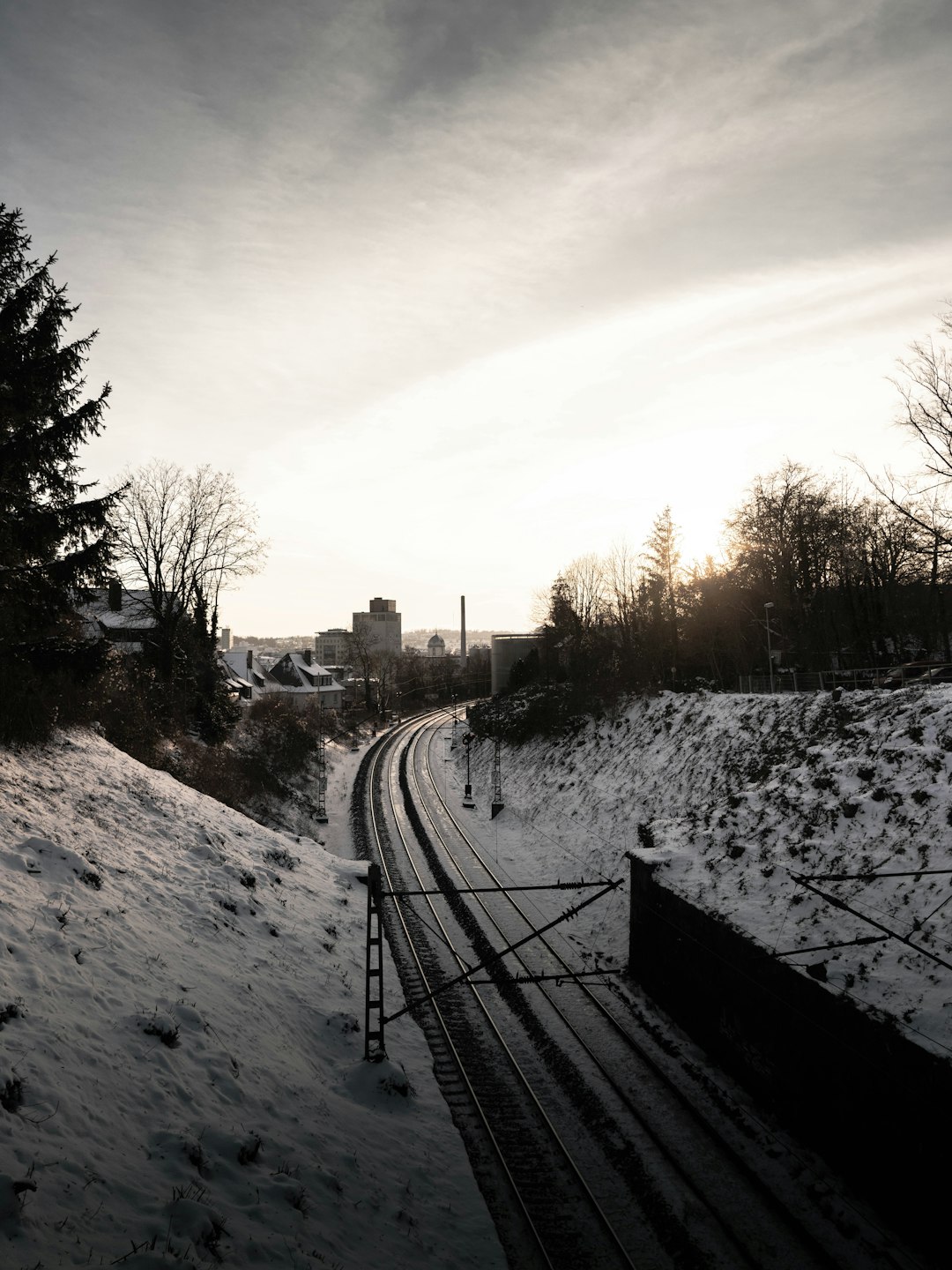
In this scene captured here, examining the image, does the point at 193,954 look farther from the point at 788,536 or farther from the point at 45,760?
the point at 788,536

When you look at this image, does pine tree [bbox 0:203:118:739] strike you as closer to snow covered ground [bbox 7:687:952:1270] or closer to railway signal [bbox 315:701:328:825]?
snow covered ground [bbox 7:687:952:1270]

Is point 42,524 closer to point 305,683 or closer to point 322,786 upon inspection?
point 322,786

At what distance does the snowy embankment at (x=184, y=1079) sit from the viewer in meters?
7.11

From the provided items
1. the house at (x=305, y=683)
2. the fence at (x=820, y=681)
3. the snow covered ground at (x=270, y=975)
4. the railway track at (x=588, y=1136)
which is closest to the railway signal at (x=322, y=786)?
the snow covered ground at (x=270, y=975)

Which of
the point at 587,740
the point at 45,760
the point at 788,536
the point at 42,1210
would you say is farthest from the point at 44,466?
the point at 788,536

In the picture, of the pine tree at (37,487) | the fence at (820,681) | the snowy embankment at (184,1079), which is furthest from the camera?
the fence at (820,681)

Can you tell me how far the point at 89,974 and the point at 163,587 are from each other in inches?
1005

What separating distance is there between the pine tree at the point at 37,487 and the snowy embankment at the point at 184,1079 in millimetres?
2726

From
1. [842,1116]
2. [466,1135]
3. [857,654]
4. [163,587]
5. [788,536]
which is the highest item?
[788,536]

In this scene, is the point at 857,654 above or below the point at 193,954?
above

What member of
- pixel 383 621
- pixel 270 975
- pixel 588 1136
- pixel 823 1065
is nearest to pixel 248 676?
pixel 270 975

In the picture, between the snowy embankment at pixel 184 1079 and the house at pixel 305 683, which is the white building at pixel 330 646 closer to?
the house at pixel 305 683

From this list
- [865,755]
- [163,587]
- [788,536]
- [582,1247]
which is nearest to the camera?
[582,1247]

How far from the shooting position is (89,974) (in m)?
10.2
